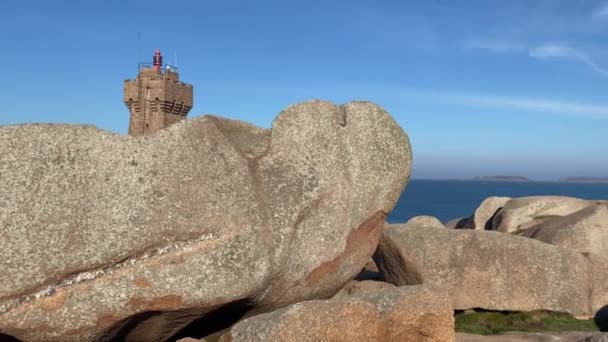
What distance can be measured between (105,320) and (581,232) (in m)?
12.7

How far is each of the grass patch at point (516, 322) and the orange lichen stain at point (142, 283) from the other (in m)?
6.86

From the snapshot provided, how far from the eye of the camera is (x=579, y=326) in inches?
553

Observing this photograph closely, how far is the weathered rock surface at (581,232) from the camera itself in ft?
55.6

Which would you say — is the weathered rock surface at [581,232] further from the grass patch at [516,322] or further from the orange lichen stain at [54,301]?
the orange lichen stain at [54,301]

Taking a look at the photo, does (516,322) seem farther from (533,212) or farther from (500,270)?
(533,212)

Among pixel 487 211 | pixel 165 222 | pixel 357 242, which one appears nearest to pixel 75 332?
pixel 165 222

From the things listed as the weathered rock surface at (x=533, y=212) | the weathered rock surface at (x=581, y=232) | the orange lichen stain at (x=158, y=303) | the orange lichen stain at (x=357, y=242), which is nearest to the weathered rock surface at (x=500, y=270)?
the weathered rock surface at (x=581, y=232)

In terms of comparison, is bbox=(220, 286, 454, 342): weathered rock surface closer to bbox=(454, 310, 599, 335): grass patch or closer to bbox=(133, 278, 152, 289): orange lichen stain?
bbox=(133, 278, 152, 289): orange lichen stain

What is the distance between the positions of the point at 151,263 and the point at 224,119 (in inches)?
129

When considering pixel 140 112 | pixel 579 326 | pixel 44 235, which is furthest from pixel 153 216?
pixel 140 112

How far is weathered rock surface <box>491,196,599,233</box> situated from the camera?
19625mm

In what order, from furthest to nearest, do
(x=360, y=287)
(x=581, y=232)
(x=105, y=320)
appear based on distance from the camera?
(x=581, y=232) → (x=360, y=287) → (x=105, y=320)

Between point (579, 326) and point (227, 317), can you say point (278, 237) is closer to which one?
point (227, 317)

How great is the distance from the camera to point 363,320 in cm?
1008
